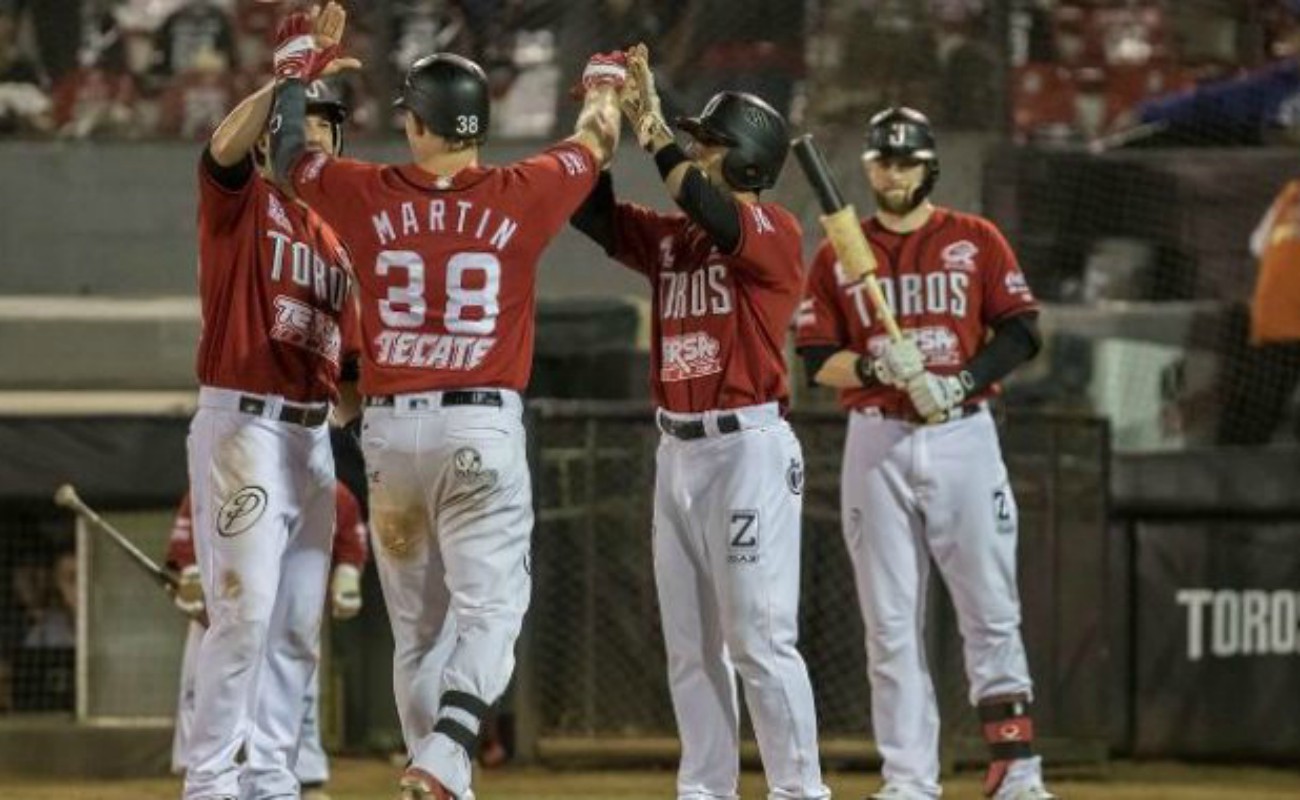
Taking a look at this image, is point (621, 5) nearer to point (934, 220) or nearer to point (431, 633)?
point (934, 220)

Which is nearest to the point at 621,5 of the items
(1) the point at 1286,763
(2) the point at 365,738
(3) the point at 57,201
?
(3) the point at 57,201

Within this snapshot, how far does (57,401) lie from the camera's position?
34.7 ft

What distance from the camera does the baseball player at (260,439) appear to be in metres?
6.59

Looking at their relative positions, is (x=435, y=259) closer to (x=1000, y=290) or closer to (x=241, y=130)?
(x=241, y=130)

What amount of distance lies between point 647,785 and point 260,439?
11.3ft

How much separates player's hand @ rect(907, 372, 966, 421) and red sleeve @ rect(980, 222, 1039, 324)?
1.21 feet

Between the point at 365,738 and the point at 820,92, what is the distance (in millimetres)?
3654

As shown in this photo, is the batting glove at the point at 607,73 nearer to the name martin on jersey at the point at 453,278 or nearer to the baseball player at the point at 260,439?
the name martin on jersey at the point at 453,278

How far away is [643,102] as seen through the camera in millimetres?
6855

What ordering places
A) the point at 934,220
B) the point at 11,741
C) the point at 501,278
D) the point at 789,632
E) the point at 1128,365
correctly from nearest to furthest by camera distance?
the point at 501,278 → the point at 789,632 → the point at 934,220 → the point at 11,741 → the point at 1128,365

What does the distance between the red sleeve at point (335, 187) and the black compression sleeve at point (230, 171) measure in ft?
0.74

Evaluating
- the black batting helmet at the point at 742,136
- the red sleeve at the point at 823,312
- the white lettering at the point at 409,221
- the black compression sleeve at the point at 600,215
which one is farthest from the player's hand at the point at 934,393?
the white lettering at the point at 409,221

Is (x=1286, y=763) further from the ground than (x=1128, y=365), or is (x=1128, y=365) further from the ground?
(x=1128, y=365)

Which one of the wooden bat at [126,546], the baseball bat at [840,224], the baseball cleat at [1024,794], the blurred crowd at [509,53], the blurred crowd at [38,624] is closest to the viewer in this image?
the baseball bat at [840,224]
